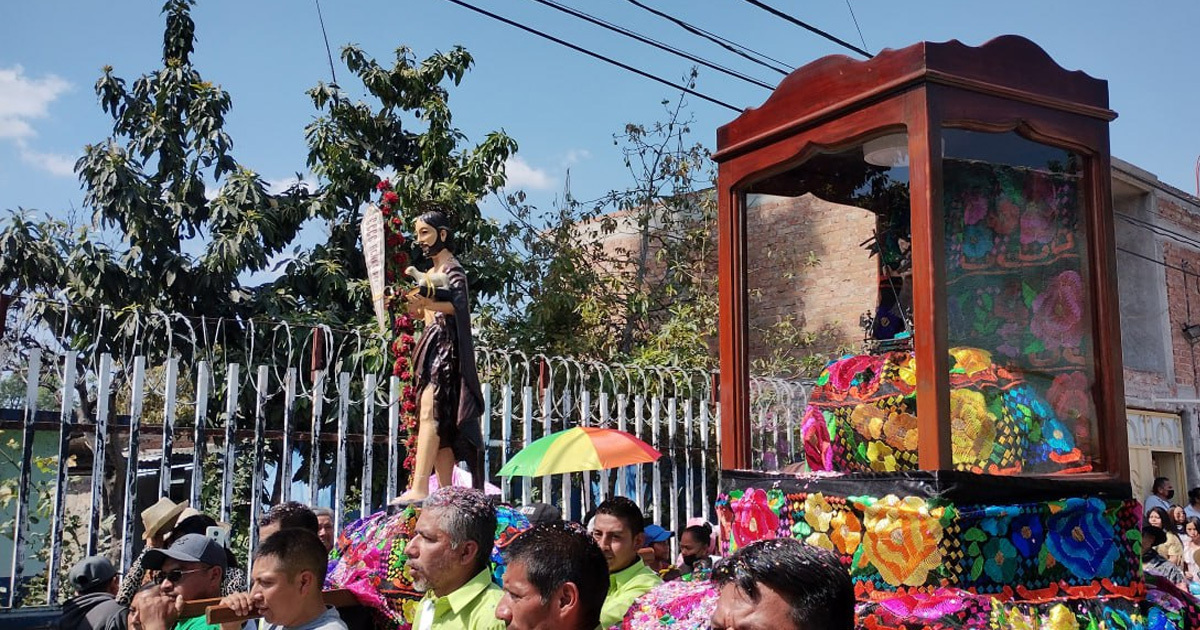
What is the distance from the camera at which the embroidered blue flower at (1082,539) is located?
2635 mm

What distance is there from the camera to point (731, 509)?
3.11 m

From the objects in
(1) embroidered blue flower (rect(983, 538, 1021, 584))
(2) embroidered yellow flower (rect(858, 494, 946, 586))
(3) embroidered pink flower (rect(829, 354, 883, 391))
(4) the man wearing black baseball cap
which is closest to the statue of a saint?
(4) the man wearing black baseball cap

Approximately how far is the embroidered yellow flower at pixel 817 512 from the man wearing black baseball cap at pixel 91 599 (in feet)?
9.10

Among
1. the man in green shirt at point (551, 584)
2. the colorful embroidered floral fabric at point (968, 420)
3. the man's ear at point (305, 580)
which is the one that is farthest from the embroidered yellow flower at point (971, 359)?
the man's ear at point (305, 580)

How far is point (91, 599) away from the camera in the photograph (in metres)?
4.05

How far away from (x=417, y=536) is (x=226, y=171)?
8038mm

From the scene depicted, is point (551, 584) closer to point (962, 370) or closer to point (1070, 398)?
point (962, 370)

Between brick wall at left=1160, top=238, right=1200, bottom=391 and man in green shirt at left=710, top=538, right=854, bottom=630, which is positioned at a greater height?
brick wall at left=1160, top=238, right=1200, bottom=391

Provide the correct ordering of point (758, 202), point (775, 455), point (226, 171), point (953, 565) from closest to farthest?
point (953, 565) → point (758, 202) → point (775, 455) → point (226, 171)

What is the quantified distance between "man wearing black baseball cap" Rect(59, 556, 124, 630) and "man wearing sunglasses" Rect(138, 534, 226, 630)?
0.47 m

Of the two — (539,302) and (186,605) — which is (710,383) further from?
(186,605)

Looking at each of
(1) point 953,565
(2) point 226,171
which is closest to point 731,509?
(1) point 953,565

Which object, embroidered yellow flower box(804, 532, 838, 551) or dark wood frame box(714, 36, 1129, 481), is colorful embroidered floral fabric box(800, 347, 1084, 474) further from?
embroidered yellow flower box(804, 532, 838, 551)

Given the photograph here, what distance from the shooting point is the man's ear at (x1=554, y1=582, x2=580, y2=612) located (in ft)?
8.42
